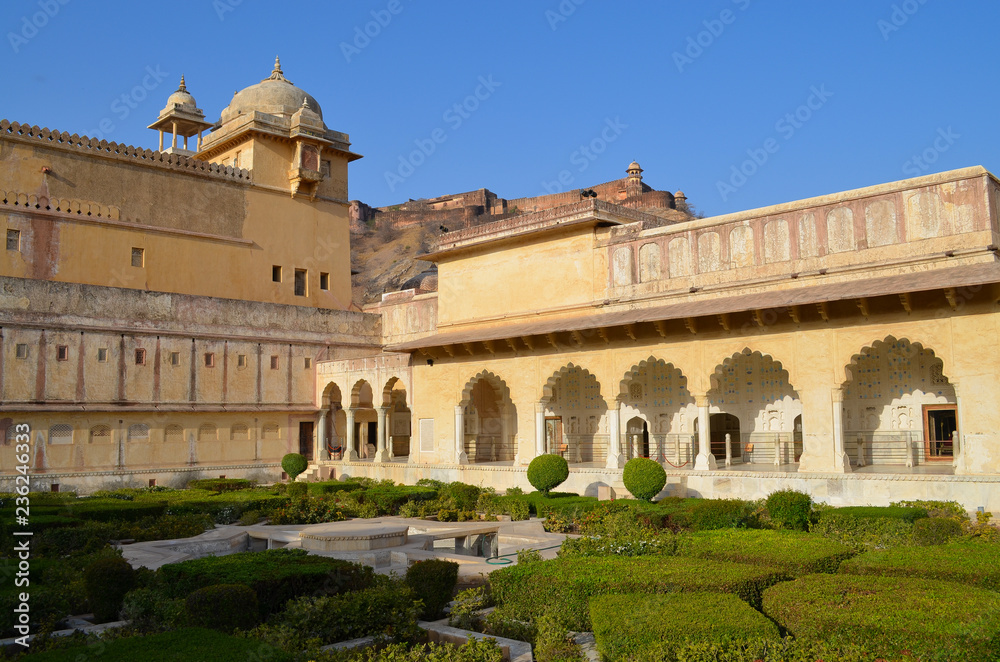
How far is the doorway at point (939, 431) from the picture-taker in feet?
57.9

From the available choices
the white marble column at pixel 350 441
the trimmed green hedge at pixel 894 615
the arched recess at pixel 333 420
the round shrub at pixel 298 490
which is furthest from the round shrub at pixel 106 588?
the arched recess at pixel 333 420

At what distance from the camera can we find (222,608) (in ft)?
24.2

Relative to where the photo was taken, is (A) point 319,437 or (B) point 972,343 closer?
(B) point 972,343

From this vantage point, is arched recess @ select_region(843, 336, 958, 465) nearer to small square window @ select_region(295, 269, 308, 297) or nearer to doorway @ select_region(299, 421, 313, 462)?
doorway @ select_region(299, 421, 313, 462)

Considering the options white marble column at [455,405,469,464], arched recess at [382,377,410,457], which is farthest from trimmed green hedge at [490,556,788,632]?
arched recess at [382,377,410,457]

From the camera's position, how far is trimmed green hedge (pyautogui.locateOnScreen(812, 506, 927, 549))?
12078mm

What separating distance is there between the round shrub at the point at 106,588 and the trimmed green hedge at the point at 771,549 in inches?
237

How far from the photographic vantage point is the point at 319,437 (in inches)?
1073

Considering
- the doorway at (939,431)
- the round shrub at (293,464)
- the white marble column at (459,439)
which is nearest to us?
the doorway at (939,431)

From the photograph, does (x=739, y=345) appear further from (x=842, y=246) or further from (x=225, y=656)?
(x=225, y=656)

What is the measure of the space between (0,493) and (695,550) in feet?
55.8

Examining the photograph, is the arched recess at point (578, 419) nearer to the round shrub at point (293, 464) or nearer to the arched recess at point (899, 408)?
the arched recess at point (899, 408)

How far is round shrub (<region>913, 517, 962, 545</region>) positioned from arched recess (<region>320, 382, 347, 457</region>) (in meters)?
18.8

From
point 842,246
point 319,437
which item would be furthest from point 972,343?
point 319,437
